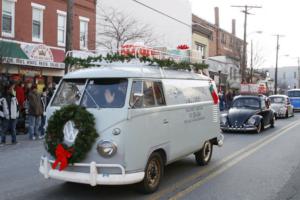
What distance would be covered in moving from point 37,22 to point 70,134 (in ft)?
60.0

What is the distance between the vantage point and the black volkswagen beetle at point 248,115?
17688 mm

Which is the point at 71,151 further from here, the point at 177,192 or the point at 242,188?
the point at 242,188

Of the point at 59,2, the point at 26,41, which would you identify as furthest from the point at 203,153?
the point at 59,2

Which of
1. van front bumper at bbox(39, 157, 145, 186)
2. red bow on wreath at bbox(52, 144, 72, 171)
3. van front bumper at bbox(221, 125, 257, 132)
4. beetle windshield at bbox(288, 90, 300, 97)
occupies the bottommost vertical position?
van front bumper at bbox(221, 125, 257, 132)

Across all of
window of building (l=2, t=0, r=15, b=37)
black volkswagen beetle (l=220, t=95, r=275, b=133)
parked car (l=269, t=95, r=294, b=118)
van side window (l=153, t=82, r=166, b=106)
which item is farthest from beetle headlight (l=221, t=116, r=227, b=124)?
window of building (l=2, t=0, r=15, b=37)

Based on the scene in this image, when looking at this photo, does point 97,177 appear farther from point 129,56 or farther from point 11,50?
point 11,50

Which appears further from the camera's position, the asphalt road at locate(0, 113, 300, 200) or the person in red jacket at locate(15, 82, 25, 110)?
the person in red jacket at locate(15, 82, 25, 110)

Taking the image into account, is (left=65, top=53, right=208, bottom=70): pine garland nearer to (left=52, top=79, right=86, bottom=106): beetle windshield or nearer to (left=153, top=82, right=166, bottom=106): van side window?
(left=153, top=82, right=166, bottom=106): van side window

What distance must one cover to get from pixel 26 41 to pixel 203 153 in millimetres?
15303

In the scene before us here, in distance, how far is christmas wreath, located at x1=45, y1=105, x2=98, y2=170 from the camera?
6625mm

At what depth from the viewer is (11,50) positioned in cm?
2064

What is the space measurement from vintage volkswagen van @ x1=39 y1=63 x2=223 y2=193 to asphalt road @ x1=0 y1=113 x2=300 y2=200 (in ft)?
1.65

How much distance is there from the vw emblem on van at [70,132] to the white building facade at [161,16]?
21.3m

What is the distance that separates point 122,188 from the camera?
7629mm
